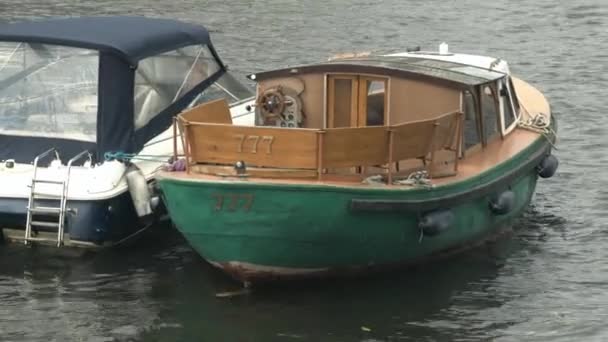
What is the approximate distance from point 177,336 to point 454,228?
3522 millimetres

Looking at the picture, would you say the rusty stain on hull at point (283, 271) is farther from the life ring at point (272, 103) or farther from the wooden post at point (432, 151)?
the life ring at point (272, 103)

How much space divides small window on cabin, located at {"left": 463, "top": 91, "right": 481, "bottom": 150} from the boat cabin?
0.01 m

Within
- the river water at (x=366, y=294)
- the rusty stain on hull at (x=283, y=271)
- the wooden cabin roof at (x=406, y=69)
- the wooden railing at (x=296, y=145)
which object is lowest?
the river water at (x=366, y=294)

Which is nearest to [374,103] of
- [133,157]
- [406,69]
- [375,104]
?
[375,104]

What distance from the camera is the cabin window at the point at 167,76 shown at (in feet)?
51.6

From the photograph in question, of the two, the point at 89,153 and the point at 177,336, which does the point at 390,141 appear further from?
the point at 89,153

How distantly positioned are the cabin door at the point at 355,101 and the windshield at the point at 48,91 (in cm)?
298

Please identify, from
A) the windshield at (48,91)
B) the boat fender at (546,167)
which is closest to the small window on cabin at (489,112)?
the boat fender at (546,167)

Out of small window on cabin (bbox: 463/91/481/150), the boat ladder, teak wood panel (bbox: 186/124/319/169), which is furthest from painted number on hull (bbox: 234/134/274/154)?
small window on cabin (bbox: 463/91/481/150)

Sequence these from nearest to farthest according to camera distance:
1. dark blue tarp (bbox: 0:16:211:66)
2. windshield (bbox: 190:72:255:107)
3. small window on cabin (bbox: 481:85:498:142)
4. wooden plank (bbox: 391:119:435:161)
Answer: wooden plank (bbox: 391:119:435:161), dark blue tarp (bbox: 0:16:211:66), small window on cabin (bbox: 481:85:498:142), windshield (bbox: 190:72:255:107)

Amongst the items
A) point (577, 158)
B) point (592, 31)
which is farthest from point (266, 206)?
point (592, 31)

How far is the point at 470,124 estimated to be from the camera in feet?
49.6

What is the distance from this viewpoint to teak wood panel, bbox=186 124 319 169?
1266 cm

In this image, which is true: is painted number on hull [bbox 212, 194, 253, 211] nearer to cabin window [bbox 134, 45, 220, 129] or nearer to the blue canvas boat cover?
the blue canvas boat cover
